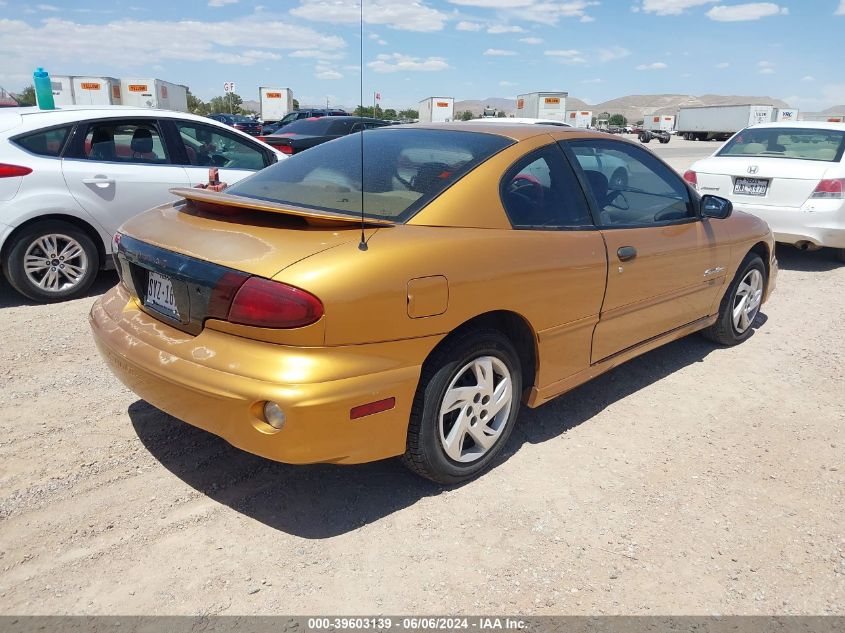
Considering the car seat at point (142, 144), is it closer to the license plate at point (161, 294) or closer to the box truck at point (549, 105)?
the license plate at point (161, 294)

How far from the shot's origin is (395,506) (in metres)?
2.94

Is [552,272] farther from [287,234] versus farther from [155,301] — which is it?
[155,301]

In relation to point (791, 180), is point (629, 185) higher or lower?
higher

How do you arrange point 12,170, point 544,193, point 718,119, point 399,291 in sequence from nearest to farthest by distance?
point 399,291 → point 544,193 → point 12,170 → point 718,119

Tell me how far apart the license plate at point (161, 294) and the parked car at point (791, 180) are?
668cm

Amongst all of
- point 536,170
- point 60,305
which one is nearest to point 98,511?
point 536,170

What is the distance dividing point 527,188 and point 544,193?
138mm

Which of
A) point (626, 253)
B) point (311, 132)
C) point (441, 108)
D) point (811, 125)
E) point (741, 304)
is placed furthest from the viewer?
point (441, 108)

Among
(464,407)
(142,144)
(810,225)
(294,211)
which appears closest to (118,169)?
(142,144)

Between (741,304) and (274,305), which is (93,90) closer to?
(741,304)

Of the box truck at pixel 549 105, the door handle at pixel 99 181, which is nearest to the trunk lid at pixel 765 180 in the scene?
the door handle at pixel 99 181

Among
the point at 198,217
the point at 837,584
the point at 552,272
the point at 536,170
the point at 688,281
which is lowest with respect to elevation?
the point at 837,584

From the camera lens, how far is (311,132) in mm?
13867

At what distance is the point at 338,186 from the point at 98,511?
1762 mm
